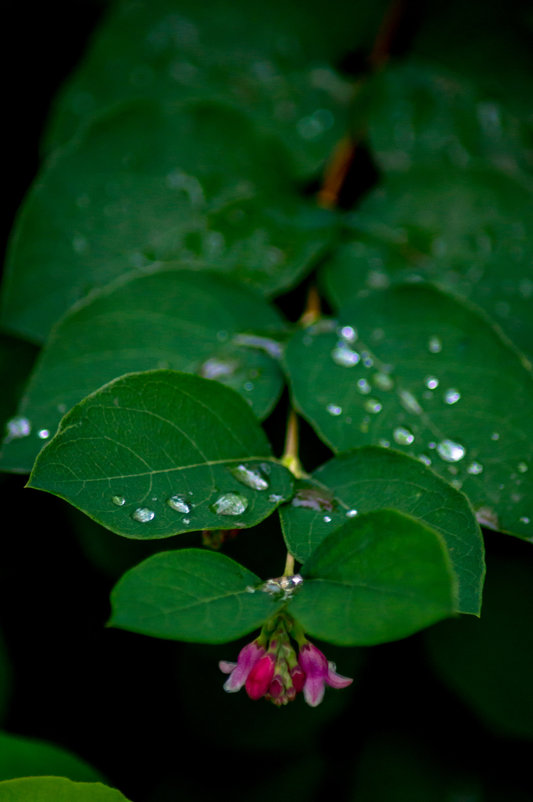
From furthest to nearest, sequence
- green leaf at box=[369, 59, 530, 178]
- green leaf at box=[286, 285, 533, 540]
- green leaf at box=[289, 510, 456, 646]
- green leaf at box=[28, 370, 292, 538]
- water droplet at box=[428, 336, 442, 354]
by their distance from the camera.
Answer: green leaf at box=[369, 59, 530, 178] < water droplet at box=[428, 336, 442, 354] < green leaf at box=[286, 285, 533, 540] < green leaf at box=[28, 370, 292, 538] < green leaf at box=[289, 510, 456, 646]

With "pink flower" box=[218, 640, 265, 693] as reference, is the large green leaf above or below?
above

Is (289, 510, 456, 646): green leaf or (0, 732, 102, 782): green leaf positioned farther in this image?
(0, 732, 102, 782): green leaf

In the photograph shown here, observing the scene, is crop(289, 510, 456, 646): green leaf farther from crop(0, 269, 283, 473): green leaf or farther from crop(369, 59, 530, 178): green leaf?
crop(369, 59, 530, 178): green leaf

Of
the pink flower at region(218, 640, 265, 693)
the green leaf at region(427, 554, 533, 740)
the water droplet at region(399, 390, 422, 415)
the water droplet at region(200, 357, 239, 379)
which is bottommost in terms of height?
the green leaf at region(427, 554, 533, 740)

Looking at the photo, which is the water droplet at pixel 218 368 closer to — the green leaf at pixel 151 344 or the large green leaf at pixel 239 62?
the green leaf at pixel 151 344

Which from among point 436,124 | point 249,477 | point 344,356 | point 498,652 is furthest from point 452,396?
point 436,124

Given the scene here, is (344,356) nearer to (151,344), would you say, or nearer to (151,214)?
(151,344)

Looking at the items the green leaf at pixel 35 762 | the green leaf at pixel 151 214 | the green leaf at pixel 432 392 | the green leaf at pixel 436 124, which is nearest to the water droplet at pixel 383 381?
the green leaf at pixel 432 392

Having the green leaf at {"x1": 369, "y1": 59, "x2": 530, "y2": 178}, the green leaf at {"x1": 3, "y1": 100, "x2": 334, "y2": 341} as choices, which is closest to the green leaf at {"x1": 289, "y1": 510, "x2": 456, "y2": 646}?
the green leaf at {"x1": 3, "y1": 100, "x2": 334, "y2": 341}
